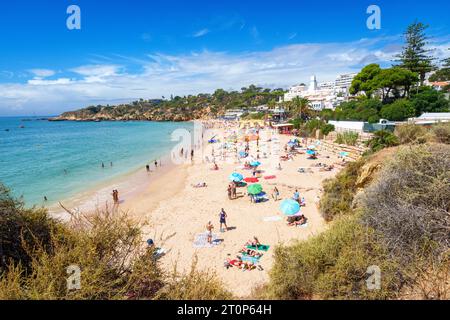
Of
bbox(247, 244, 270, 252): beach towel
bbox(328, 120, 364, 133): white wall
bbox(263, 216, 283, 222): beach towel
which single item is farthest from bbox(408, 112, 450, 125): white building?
bbox(247, 244, 270, 252): beach towel

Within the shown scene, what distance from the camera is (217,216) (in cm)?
1316

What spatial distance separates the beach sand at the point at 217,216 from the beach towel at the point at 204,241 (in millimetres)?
201

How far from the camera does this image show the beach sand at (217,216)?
Result: 352 inches

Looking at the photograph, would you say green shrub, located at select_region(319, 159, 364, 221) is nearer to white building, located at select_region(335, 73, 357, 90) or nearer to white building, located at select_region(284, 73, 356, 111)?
white building, located at select_region(284, 73, 356, 111)

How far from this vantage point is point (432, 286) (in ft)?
14.4

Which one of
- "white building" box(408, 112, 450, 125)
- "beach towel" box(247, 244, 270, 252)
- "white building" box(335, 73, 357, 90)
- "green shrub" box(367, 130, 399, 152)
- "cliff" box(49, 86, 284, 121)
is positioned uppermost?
"white building" box(335, 73, 357, 90)

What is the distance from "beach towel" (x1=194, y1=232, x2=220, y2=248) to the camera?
1036 centimetres

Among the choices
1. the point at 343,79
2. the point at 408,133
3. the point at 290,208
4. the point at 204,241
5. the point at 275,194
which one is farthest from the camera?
the point at 343,79

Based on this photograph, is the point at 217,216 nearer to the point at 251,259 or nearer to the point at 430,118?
the point at 251,259

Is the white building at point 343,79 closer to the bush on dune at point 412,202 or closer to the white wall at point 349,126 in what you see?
the white wall at point 349,126

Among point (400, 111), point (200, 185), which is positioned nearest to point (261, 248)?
point (200, 185)

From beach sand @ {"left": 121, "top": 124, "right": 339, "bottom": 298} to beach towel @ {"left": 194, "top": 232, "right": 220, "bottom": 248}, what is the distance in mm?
201

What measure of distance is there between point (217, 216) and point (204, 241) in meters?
2.57
